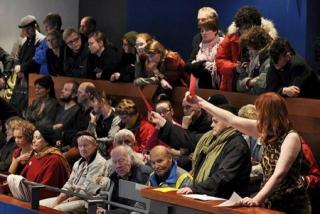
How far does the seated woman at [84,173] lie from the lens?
6.72m

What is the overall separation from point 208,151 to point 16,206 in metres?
1.84

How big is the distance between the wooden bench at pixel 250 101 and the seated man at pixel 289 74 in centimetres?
11

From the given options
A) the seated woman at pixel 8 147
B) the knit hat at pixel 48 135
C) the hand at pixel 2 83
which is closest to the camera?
the seated woman at pixel 8 147

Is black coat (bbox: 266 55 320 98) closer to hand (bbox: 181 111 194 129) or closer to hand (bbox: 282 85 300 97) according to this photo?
hand (bbox: 282 85 300 97)

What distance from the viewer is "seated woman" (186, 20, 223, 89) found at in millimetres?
7297

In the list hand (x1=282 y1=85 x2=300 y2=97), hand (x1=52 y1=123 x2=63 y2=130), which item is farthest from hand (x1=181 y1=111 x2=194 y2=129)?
hand (x1=52 y1=123 x2=63 y2=130)

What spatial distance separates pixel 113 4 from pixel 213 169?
530cm

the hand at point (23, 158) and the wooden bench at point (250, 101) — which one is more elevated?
the wooden bench at point (250, 101)

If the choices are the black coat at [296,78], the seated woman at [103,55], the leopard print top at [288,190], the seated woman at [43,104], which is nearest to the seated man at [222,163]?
the leopard print top at [288,190]

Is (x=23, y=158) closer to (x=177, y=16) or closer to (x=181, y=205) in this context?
(x=177, y=16)

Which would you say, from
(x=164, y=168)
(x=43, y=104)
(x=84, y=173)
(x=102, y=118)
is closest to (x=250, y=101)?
(x=164, y=168)

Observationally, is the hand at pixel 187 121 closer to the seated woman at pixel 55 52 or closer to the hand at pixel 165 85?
the hand at pixel 165 85

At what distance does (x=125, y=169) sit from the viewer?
6.39 meters

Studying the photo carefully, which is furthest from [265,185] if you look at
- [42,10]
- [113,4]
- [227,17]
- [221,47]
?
[42,10]
